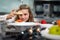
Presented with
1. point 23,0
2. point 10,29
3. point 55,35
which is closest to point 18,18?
point 10,29

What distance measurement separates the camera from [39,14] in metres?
2.09

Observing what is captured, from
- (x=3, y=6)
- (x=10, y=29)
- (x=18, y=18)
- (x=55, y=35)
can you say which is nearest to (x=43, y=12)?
(x=3, y=6)

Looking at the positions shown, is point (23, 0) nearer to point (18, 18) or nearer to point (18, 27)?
point (18, 18)

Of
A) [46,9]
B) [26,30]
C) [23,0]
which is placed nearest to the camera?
[26,30]

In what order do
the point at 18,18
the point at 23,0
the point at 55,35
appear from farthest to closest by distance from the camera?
the point at 23,0, the point at 18,18, the point at 55,35

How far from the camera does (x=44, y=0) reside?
6.85ft

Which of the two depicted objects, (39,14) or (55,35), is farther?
(39,14)

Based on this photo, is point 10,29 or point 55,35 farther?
point 10,29

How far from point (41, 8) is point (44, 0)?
4.7 inches

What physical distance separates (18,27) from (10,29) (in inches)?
1.3

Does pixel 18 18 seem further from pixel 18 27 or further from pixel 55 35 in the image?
pixel 55 35

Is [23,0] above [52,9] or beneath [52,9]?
above

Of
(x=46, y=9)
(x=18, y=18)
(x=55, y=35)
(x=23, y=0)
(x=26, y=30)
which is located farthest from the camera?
(x=23, y=0)

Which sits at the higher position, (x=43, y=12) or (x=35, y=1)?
(x=35, y=1)
